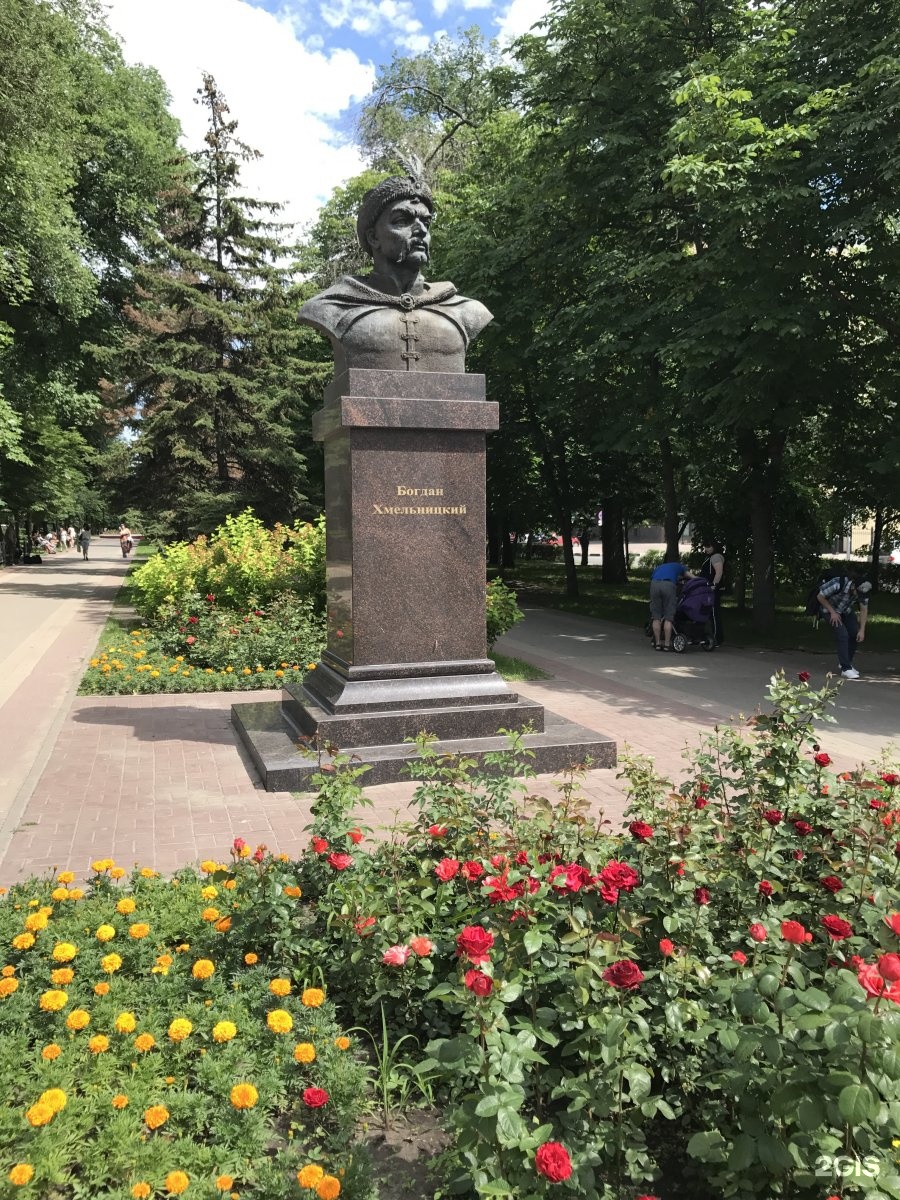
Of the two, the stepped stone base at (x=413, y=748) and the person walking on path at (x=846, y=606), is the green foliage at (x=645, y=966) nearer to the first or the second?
the stepped stone base at (x=413, y=748)

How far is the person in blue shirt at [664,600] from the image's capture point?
1405 centimetres

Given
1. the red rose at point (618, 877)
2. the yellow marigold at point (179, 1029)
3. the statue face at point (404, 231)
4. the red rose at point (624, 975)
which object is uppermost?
the statue face at point (404, 231)

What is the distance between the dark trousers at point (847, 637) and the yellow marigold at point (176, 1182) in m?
10.6

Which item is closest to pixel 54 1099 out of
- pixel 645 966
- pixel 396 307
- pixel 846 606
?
pixel 645 966

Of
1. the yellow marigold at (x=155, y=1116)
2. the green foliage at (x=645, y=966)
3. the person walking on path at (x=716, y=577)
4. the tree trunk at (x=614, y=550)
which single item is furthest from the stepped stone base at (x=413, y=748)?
the tree trunk at (x=614, y=550)

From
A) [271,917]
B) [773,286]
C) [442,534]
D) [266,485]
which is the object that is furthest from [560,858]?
[266,485]

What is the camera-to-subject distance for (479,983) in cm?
206

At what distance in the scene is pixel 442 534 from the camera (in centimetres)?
701

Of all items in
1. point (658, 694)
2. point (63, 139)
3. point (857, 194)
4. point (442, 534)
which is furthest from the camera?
point (63, 139)

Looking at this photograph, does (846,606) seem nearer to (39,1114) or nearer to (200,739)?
(200,739)

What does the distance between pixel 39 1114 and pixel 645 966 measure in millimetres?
1816

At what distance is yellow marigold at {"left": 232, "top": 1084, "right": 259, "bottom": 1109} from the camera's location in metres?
2.46

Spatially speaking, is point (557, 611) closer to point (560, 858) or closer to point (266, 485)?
point (266, 485)

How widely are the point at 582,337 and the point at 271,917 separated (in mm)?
14845
